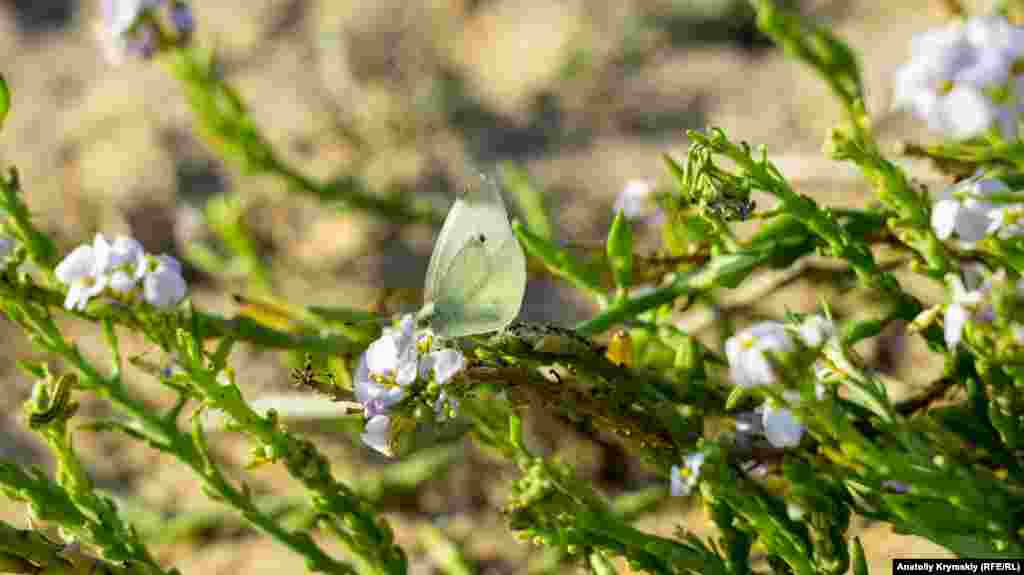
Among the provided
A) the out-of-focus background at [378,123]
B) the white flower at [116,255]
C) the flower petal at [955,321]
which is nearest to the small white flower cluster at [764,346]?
the flower petal at [955,321]

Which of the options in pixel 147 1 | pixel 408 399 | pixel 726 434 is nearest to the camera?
pixel 408 399

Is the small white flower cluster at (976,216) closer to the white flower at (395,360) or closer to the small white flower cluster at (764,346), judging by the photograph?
the small white flower cluster at (764,346)

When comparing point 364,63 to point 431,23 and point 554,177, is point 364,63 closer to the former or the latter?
point 431,23

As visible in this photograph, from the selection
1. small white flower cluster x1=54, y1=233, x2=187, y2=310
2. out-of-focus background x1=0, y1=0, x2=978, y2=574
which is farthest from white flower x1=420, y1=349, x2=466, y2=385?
out-of-focus background x1=0, y1=0, x2=978, y2=574

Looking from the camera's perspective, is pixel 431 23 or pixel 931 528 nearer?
pixel 931 528

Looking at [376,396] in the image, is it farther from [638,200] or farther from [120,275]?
[638,200]

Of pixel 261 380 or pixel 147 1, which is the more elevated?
pixel 147 1

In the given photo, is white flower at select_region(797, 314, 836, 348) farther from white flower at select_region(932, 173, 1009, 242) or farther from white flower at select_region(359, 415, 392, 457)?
white flower at select_region(359, 415, 392, 457)

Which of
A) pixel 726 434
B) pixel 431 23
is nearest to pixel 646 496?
pixel 726 434
